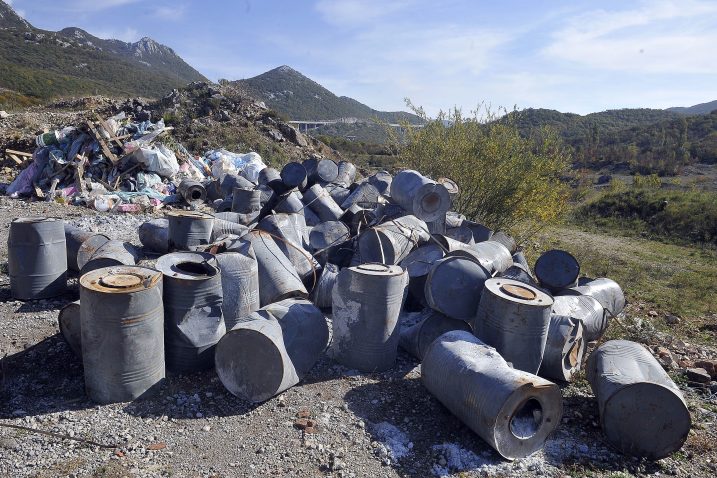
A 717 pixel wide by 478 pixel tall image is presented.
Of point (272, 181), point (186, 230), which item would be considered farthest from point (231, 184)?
point (186, 230)

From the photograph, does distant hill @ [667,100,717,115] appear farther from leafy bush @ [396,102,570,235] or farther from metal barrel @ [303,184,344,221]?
metal barrel @ [303,184,344,221]

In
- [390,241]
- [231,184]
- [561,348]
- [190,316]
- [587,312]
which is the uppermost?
[231,184]

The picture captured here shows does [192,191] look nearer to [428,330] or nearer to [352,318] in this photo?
[352,318]

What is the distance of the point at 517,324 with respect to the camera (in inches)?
153

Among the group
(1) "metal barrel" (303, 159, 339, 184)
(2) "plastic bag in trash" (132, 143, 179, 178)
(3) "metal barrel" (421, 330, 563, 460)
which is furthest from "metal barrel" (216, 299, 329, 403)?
(2) "plastic bag in trash" (132, 143, 179, 178)

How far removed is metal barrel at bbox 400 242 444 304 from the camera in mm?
5184

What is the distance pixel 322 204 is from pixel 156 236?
2388 mm

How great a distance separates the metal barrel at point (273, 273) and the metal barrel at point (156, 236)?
1.32 m

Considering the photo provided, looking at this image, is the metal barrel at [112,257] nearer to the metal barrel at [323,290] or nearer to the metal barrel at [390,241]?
the metal barrel at [323,290]

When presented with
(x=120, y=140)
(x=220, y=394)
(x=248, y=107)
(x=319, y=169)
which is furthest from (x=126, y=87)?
(x=220, y=394)

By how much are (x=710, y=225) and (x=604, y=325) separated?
10.7m

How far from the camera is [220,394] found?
3.81m

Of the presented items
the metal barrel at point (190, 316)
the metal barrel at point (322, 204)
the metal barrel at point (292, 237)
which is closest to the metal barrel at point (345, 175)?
the metal barrel at point (322, 204)

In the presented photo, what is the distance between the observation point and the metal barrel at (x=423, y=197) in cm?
639
